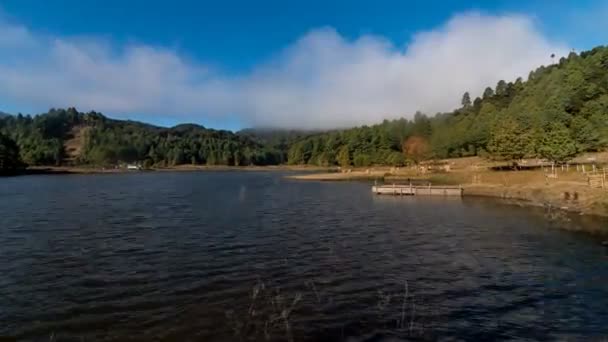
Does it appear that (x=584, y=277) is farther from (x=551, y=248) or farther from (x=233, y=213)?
(x=233, y=213)

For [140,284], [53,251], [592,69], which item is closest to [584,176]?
[140,284]

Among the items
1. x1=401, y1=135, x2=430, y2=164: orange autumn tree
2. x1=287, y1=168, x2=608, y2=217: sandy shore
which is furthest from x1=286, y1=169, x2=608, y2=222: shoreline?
x1=401, y1=135, x2=430, y2=164: orange autumn tree

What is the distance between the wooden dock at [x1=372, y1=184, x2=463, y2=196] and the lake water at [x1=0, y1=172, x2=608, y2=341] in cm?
2912

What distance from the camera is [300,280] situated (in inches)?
953

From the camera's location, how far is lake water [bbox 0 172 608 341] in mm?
17516

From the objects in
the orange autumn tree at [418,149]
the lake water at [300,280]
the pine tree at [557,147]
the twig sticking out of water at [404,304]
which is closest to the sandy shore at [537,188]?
the pine tree at [557,147]

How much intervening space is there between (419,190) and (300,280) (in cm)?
5987

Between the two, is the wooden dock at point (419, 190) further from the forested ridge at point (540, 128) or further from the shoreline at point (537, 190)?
the forested ridge at point (540, 128)

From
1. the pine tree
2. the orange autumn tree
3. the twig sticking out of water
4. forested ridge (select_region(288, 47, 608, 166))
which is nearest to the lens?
the twig sticking out of water

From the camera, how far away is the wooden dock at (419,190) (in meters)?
75.2

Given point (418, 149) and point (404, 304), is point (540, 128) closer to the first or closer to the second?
point (418, 149)

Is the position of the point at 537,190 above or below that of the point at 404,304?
above

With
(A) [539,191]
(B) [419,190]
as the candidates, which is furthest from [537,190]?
(B) [419,190]

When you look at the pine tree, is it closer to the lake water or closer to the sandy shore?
the sandy shore
